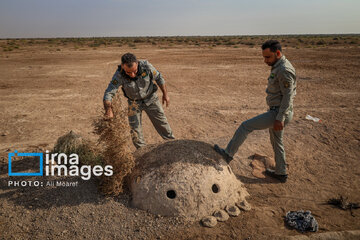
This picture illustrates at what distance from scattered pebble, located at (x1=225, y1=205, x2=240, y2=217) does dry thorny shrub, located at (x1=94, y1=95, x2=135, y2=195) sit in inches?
53.8

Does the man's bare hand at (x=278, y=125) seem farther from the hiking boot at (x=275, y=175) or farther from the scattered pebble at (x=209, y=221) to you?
the scattered pebble at (x=209, y=221)

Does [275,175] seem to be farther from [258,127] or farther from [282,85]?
[282,85]

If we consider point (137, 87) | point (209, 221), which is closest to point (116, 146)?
point (137, 87)

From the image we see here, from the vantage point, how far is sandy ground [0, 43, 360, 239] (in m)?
3.03

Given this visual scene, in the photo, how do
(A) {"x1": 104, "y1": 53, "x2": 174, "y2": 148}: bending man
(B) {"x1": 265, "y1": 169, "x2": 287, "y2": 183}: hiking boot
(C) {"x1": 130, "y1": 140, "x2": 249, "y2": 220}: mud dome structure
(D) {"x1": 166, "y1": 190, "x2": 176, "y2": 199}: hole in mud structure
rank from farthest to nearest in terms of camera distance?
(B) {"x1": 265, "y1": 169, "x2": 287, "y2": 183}: hiking boot < (A) {"x1": 104, "y1": 53, "x2": 174, "y2": 148}: bending man < (D) {"x1": 166, "y1": 190, "x2": 176, "y2": 199}: hole in mud structure < (C) {"x1": 130, "y1": 140, "x2": 249, "y2": 220}: mud dome structure

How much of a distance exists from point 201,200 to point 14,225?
2.26 m

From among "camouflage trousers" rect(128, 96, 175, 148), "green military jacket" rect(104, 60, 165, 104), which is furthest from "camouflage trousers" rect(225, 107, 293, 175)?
"green military jacket" rect(104, 60, 165, 104)

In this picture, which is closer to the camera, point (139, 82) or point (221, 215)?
point (221, 215)

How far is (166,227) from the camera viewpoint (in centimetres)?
300

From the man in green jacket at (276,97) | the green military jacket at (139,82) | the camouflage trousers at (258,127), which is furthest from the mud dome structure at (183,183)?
the green military jacket at (139,82)

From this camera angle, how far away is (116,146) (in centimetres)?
327

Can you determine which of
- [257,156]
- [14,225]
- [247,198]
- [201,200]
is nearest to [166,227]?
[201,200]

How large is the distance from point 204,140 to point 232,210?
2.38 m

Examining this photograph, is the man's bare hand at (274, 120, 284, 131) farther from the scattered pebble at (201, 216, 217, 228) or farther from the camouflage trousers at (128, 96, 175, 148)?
the camouflage trousers at (128, 96, 175, 148)
